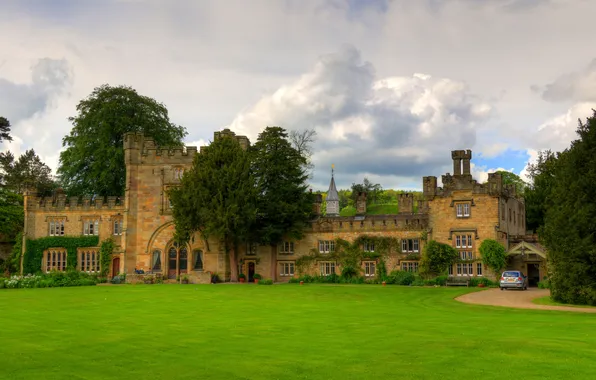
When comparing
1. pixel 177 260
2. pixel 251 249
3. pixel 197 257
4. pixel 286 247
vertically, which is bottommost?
pixel 177 260

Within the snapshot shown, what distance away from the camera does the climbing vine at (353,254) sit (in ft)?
173

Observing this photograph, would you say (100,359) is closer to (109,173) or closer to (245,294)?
(245,294)

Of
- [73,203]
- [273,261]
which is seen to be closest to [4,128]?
[73,203]

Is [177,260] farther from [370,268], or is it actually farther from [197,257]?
[370,268]

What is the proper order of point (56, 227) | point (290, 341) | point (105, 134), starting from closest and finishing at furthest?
point (290, 341)
point (56, 227)
point (105, 134)

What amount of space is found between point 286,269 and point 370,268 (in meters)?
7.32

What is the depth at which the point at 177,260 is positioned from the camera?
5697cm

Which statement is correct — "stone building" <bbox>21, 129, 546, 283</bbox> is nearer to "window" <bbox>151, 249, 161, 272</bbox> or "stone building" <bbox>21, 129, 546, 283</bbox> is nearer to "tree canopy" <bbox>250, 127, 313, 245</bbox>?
"window" <bbox>151, 249, 161, 272</bbox>

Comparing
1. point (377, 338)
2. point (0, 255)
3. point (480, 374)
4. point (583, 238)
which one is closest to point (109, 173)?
point (0, 255)

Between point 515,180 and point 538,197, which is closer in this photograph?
point 538,197

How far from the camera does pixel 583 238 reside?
3164 cm

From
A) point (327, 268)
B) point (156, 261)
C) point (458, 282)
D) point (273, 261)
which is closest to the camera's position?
point (458, 282)

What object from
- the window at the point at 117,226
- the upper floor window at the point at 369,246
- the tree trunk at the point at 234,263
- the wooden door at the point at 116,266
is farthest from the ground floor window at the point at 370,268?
the window at the point at 117,226

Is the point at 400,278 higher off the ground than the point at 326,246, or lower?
lower
